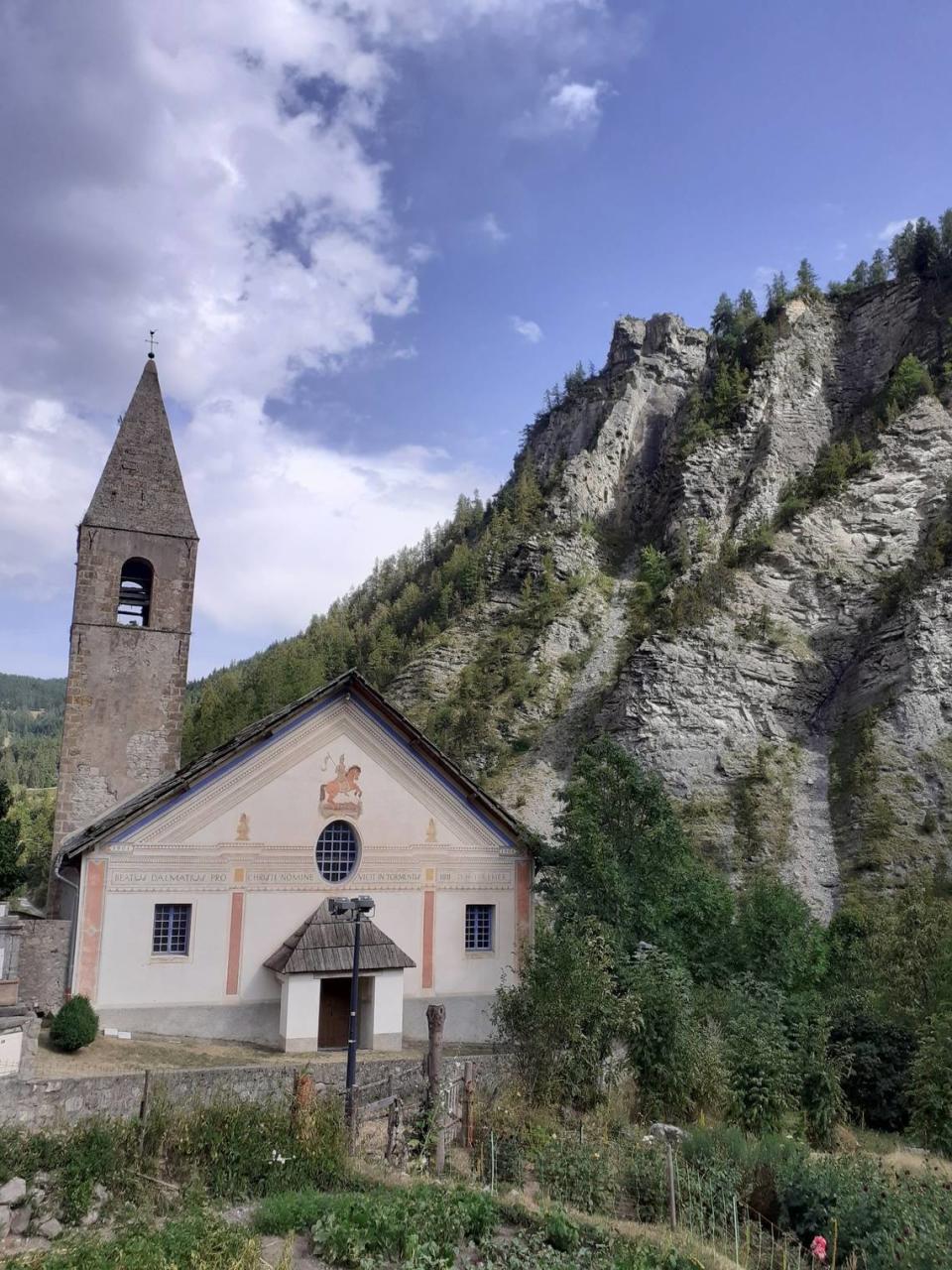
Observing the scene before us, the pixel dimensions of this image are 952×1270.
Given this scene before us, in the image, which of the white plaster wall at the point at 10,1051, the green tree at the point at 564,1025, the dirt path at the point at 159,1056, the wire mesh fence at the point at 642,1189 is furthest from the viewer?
the dirt path at the point at 159,1056

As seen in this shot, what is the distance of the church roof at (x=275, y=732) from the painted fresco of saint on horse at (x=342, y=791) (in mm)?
1320

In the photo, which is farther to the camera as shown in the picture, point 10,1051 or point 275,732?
point 275,732

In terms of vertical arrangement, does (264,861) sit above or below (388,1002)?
above

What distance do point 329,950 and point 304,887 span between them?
1.46 m

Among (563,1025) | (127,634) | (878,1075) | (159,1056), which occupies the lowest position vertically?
(878,1075)

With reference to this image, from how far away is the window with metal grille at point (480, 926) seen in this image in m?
19.9

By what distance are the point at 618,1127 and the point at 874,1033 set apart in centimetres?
724

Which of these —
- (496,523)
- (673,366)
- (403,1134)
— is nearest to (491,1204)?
(403,1134)

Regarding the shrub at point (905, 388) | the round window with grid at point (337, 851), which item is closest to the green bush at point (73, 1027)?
the round window with grid at point (337, 851)

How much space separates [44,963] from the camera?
55.6 ft

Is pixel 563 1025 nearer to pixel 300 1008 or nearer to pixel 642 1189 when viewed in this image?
pixel 642 1189

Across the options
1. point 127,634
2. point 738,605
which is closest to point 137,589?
point 127,634

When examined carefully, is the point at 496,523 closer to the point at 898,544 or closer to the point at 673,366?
the point at 673,366

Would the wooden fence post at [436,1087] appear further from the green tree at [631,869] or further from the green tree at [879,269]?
the green tree at [879,269]
